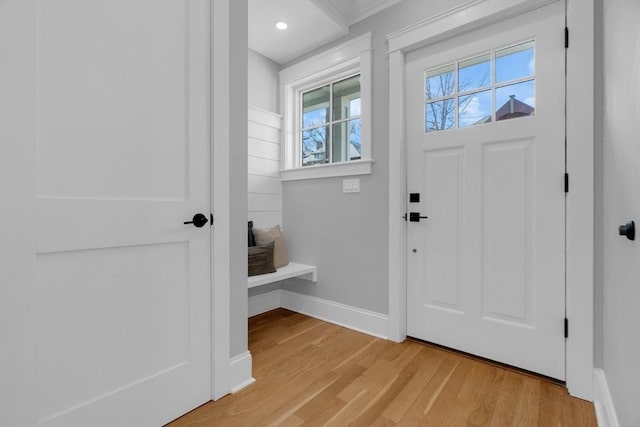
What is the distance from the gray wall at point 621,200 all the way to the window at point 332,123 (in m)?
1.53

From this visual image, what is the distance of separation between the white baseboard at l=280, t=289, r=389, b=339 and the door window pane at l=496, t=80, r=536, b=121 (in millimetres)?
1581

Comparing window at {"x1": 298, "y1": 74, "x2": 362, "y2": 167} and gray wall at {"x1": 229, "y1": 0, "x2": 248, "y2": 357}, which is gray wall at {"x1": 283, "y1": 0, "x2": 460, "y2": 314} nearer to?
window at {"x1": 298, "y1": 74, "x2": 362, "y2": 167}

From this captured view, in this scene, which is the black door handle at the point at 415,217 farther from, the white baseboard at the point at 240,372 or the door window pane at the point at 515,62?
the white baseboard at the point at 240,372

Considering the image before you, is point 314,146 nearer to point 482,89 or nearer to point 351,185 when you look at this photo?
point 351,185

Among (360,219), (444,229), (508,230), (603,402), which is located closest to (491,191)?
(508,230)

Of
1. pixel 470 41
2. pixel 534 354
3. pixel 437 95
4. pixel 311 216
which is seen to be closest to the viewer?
pixel 534 354

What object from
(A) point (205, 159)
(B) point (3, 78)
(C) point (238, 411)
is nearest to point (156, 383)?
(C) point (238, 411)

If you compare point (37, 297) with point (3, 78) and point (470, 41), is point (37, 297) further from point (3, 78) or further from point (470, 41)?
point (470, 41)

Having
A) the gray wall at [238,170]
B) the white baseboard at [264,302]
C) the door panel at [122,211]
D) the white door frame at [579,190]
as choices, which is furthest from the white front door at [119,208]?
the white door frame at [579,190]

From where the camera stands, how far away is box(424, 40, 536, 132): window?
178 centimetres

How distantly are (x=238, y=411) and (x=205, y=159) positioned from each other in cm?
122

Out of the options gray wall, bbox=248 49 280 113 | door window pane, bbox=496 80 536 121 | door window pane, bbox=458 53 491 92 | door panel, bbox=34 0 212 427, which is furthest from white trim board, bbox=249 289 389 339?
gray wall, bbox=248 49 280 113

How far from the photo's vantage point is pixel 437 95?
2.11 meters

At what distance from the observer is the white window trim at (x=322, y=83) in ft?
7.81
